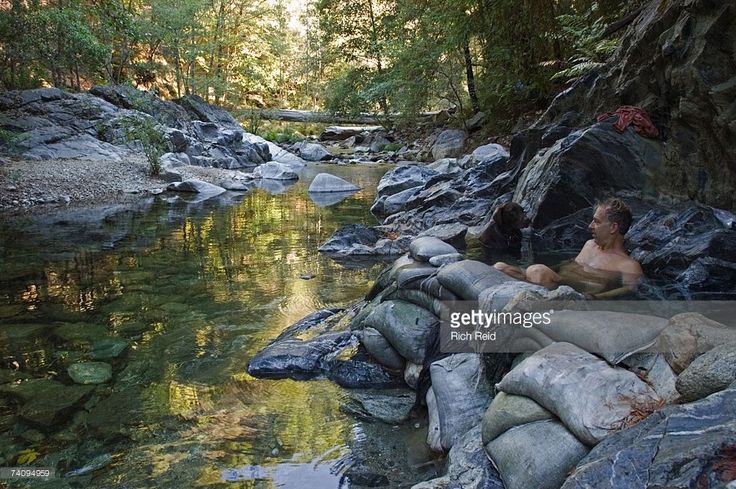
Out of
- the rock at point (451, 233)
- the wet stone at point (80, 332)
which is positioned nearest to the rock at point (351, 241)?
the rock at point (451, 233)

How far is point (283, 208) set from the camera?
36.2ft

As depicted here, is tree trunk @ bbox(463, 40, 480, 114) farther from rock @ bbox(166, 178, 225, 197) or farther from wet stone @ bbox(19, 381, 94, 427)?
wet stone @ bbox(19, 381, 94, 427)

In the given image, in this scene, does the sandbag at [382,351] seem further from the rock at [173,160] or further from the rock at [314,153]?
the rock at [314,153]

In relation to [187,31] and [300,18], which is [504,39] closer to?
[187,31]

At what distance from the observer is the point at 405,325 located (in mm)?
3549

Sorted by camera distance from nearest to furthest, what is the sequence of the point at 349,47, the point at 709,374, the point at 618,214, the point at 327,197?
1. the point at 709,374
2. the point at 618,214
3. the point at 327,197
4. the point at 349,47

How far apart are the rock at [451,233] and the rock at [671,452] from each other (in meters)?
4.85

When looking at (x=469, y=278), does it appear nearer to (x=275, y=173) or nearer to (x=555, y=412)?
(x=555, y=412)

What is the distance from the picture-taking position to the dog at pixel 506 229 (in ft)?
20.8

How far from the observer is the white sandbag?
2704mm

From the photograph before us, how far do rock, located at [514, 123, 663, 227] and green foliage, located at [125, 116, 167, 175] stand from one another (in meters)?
9.90

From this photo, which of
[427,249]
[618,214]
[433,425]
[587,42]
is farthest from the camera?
[587,42]

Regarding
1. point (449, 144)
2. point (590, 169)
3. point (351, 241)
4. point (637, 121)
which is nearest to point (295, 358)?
point (351, 241)

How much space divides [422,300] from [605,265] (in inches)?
62.5
